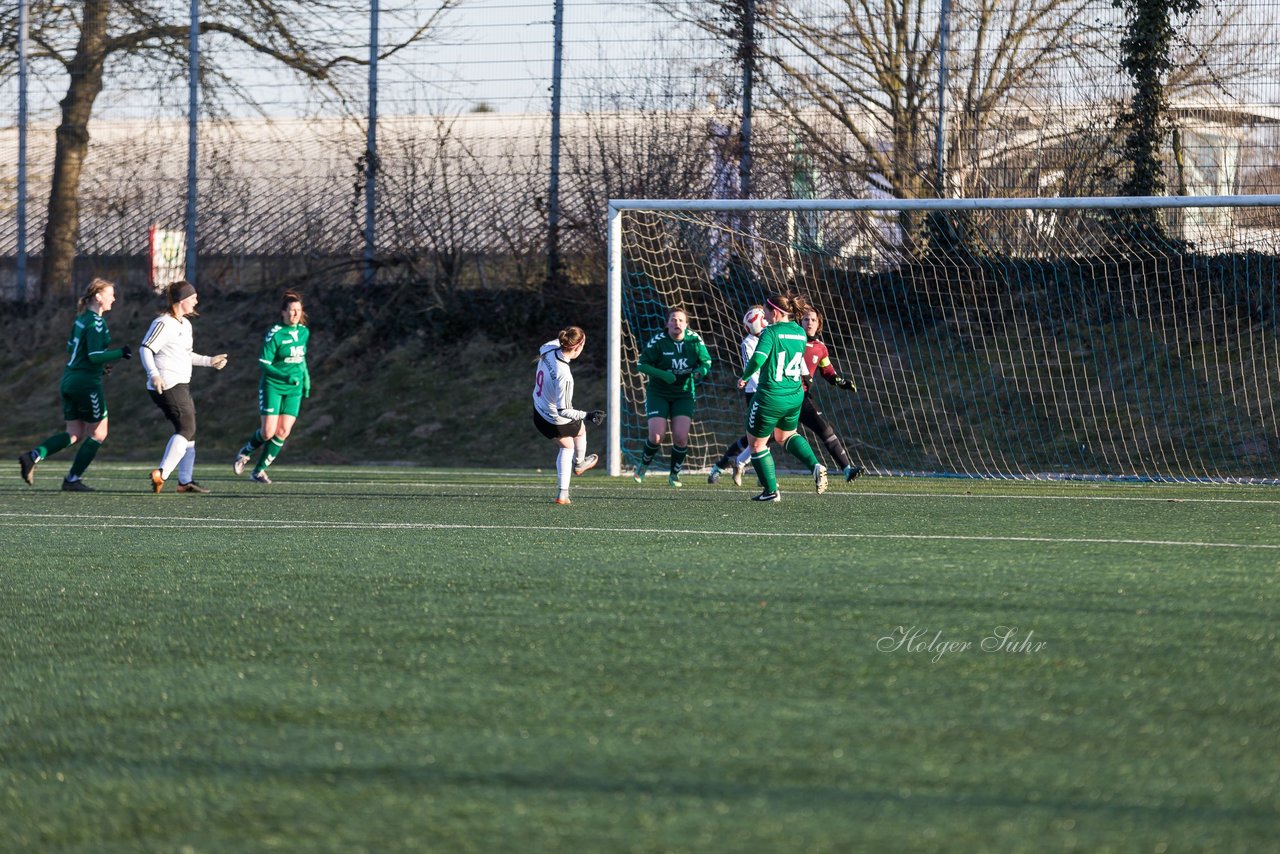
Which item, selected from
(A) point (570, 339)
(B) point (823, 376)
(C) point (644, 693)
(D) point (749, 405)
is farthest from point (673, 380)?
(C) point (644, 693)

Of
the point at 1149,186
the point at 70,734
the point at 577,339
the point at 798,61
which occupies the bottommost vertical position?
the point at 70,734

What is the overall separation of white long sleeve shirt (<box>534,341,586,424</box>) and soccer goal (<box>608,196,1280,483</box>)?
4.63m

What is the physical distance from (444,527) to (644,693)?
15.9 ft

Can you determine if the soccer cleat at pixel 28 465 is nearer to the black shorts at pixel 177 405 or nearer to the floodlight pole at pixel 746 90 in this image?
the black shorts at pixel 177 405

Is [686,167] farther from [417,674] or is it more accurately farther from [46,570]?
[417,674]

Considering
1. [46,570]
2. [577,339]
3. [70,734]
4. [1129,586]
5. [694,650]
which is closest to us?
[70,734]

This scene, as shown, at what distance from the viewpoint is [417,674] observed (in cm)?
426

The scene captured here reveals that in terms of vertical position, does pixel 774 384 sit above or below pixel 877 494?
above

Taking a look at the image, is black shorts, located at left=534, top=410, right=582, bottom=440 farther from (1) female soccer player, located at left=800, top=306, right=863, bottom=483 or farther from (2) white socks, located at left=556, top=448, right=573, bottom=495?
(1) female soccer player, located at left=800, top=306, right=863, bottom=483

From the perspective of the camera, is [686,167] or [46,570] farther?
[686,167]

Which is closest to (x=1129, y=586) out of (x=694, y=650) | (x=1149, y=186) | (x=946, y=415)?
(x=694, y=650)

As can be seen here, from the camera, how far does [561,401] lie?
10.4 m

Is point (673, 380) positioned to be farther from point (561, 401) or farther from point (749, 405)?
point (561, 401)

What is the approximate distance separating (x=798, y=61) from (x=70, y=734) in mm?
16046
